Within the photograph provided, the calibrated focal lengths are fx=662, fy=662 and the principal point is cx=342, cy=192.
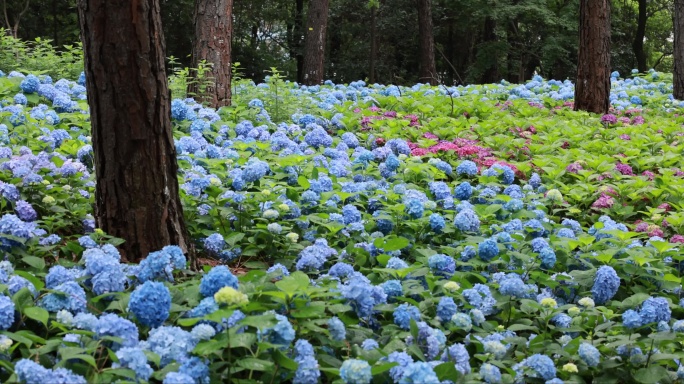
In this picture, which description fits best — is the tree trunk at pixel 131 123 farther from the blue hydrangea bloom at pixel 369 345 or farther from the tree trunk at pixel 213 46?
the tree trunk at pixel 213 46

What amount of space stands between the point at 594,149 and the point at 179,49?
45.7 feet

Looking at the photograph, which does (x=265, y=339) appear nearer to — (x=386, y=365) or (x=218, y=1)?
(x=386, y=365)

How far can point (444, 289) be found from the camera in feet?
9.19

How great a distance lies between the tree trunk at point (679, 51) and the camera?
943 centimetres

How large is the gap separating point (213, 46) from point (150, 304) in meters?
5.24

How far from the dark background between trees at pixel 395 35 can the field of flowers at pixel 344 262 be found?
1157cm

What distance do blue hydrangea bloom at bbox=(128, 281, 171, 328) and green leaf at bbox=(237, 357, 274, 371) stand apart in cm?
40

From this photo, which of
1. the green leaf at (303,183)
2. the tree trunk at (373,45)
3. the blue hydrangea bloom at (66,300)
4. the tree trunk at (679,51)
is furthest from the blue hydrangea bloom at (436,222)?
the tree trunk at (373,45)

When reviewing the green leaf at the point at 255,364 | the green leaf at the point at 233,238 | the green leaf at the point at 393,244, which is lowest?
the green leaf at the point at 255,364

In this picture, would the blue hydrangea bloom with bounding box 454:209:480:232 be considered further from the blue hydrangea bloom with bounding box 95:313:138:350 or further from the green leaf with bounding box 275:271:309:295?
the blue hydrangea bloom with bounding box 95:313:138:350

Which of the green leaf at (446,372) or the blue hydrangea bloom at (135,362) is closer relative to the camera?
the blue hydrangea bloom at (135,362)

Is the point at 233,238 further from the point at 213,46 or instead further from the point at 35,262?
the point at 213,46

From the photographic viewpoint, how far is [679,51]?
953cm

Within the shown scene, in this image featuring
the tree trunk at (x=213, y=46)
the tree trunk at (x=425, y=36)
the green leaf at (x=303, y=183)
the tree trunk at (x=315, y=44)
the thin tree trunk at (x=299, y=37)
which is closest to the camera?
the green leaf at (x=303, y=183)
